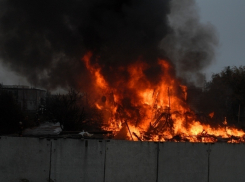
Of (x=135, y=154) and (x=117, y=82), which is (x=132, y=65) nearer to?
(x=117, y=82)

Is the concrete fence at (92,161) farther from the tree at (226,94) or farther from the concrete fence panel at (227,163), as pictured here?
the tree at (226,94)

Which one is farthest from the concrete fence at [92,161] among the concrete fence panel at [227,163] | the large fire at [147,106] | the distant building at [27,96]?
the distant building at [27,96]

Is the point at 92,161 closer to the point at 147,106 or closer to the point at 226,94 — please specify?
the point at 147,106

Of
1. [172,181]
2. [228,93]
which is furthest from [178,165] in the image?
[228,93]

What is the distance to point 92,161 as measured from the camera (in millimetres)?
7797

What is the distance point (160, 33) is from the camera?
44.2 ft

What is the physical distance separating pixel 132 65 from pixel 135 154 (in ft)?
20.5

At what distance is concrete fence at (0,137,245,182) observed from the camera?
7773 mm

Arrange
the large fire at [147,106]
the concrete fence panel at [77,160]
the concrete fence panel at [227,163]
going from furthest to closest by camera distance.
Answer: the large fire at [147,106]
the concrete fence panel at [227,163]
the concrete fence panel at [77,160]

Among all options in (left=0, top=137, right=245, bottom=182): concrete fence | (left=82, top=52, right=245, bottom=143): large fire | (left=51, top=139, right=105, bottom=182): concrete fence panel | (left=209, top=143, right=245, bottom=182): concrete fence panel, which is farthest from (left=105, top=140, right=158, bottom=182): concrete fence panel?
(left=82, top=52, right=245, bottom=143): large fire

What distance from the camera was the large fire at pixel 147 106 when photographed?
36.5ft

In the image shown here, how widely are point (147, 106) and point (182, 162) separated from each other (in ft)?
16.8

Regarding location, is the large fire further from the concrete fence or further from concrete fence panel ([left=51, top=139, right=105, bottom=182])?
concrete fence panel ([left=51, top=139, right=105, bottom=182])

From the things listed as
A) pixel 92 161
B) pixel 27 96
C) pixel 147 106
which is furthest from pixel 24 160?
pixel 27 96
